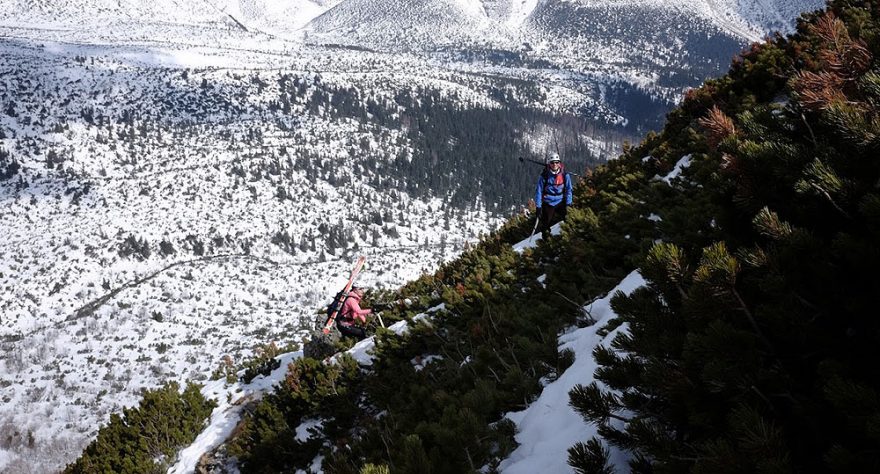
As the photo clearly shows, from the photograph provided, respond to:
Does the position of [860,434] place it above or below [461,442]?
above

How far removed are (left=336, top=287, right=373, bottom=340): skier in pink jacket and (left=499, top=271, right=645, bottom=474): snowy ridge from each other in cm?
824

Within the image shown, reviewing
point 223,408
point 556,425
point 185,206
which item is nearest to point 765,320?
point 556,425

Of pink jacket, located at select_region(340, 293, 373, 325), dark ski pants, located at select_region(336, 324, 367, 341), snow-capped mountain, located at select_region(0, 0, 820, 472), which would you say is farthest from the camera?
snow-capped mountain, located at select_region(0, 0, 820, 472)

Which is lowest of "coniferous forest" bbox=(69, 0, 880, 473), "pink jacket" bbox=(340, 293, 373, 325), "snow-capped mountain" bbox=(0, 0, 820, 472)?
"snow-capped mountain" bbox=(0, 0, 820, 472)

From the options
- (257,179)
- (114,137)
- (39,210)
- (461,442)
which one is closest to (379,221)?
(257,179)

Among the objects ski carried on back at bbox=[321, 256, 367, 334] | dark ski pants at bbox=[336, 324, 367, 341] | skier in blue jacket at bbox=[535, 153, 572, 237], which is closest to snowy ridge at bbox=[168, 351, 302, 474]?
ski carried on back at bbox=[321, 256, 367, 334]

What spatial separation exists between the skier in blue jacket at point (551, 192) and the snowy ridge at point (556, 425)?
20.1 ft

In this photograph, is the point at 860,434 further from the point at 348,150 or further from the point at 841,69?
the point at 348,150

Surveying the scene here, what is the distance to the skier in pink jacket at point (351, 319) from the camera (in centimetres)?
1185

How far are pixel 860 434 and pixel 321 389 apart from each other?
9086 millimetres

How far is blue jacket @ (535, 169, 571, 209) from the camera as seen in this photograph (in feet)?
33.8

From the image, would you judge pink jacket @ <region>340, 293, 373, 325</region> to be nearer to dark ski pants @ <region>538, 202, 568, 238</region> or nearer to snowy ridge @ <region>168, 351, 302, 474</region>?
snowy ridge @ <region>168, 351, 302, 474</region>

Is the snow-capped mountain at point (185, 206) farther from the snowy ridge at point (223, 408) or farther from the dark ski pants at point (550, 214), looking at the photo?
the dark ski pants at point (550, 214)

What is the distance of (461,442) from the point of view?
3.27 metres
